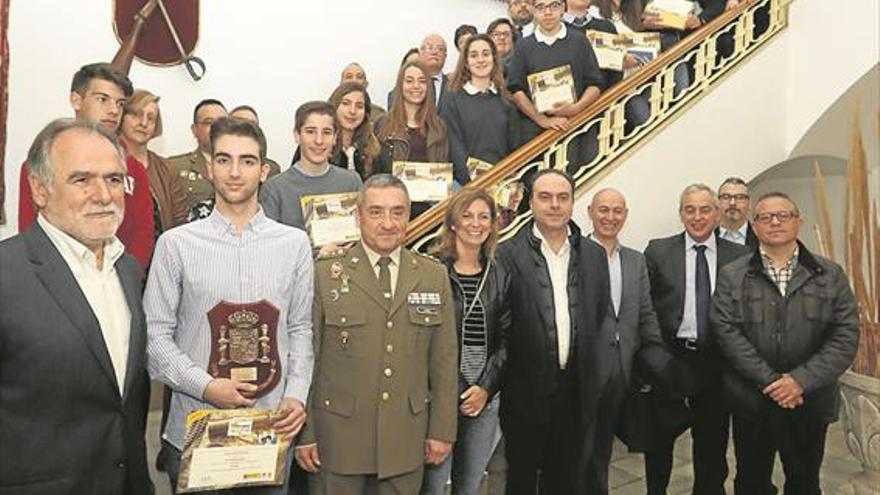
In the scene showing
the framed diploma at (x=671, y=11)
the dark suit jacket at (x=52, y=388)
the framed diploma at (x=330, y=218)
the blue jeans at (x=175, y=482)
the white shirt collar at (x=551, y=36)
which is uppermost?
the framed diploma at (x=671, y=11)

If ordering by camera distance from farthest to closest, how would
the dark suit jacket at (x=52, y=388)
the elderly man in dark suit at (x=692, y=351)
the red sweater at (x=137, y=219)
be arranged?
the elderly man in dark suit at (x=692, y=351)
the red sweater at (x=137, y=219)
the dark suit jacket at (x=52, y=388)

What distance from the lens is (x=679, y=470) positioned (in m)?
4.24

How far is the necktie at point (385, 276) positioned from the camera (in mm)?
2361

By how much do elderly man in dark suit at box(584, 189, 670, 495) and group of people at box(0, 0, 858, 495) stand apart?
1 centimetres

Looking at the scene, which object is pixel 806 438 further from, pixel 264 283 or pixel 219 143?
pixel 219 143

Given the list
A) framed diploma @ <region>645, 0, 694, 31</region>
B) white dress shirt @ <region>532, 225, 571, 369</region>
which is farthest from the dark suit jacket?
framed diploma @ <region>645, 0, 694, 31</region>

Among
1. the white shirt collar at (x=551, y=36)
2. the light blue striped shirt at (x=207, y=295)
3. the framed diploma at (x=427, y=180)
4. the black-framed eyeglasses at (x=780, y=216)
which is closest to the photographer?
the light blue striped shirt at (x=207, y=295)

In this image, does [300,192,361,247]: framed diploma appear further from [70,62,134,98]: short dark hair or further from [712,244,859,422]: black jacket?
[712,244,859,422]: black jacket

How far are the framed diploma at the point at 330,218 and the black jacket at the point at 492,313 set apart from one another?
408mm

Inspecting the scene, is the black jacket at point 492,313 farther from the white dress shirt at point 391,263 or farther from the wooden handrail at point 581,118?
the wooden handrail at point 581,118

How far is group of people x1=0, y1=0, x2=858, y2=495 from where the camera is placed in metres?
1.65

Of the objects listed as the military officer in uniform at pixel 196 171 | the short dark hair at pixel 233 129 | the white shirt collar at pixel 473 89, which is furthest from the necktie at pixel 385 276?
the white shirt collar at pixel 473 89

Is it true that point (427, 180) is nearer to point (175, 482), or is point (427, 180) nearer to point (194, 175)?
point (194, 175)

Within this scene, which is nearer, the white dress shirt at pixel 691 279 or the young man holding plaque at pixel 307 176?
the young man holding plaque at pixel 307 176
